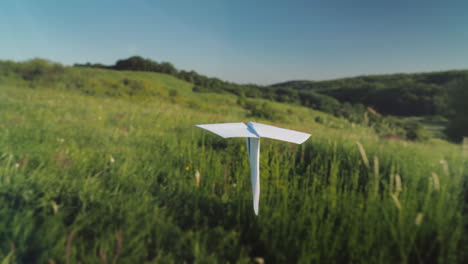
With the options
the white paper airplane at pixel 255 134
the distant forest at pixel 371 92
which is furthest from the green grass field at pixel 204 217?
the distant forest at pixel 371 92

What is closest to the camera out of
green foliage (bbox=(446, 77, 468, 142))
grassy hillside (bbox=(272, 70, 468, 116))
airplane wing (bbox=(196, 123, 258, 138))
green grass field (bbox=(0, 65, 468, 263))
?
airplane wing (bbox=(196, 123, 258, 138))

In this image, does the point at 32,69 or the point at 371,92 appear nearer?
the point at 32,69

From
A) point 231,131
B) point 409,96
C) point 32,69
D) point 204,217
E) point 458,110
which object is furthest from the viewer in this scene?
point 458,110

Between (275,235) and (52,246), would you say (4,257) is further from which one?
(275,235)

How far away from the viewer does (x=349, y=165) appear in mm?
2951

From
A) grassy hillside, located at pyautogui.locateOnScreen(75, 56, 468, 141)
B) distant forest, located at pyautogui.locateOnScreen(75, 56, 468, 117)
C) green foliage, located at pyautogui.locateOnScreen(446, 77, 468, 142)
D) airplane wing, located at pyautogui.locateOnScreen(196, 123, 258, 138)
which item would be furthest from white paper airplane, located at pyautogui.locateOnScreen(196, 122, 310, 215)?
green foliage, located at pyautogui.locateOnScreen(446, 77, 468, 142)

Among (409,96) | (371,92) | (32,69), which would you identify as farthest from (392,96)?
(32,69)

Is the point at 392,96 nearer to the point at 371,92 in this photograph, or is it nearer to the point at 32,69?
the point at 371,92

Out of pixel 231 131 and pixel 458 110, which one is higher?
pixel 458 110

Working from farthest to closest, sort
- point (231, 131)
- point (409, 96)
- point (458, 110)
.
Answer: point (458, 110), point (409, 96), point (231, 131)

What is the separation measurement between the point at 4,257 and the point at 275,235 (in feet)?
5.42

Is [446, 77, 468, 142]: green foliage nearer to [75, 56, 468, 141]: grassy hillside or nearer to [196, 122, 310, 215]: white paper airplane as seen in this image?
[75, 56, 468, 141]: grassy hillside

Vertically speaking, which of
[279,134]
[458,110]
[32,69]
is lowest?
[279,134]

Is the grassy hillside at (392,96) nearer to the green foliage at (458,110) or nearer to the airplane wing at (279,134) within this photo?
the green foliage at (458,110)
